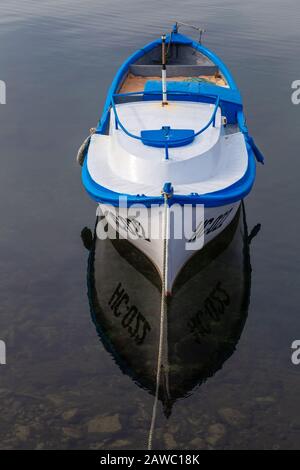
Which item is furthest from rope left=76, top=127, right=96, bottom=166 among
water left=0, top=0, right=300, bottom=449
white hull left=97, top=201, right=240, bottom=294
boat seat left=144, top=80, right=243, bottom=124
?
white hull left=97, top=201, right=240, bottom=294

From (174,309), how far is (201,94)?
706 centimetres

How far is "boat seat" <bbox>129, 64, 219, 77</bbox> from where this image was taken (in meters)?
19.2

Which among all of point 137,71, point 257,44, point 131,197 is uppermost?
point 257,44

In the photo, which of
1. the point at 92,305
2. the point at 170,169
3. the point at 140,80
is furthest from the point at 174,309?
the point at 140,80

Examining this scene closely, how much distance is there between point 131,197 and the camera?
11297 millimetres

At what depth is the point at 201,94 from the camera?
14969 millimetres

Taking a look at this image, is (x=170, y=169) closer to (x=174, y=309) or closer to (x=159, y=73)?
(x=174, y=309)

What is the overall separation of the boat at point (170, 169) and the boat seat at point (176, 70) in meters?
3.83

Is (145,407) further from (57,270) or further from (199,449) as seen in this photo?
(57,270)

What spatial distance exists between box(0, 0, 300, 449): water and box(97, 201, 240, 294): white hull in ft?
3.48
